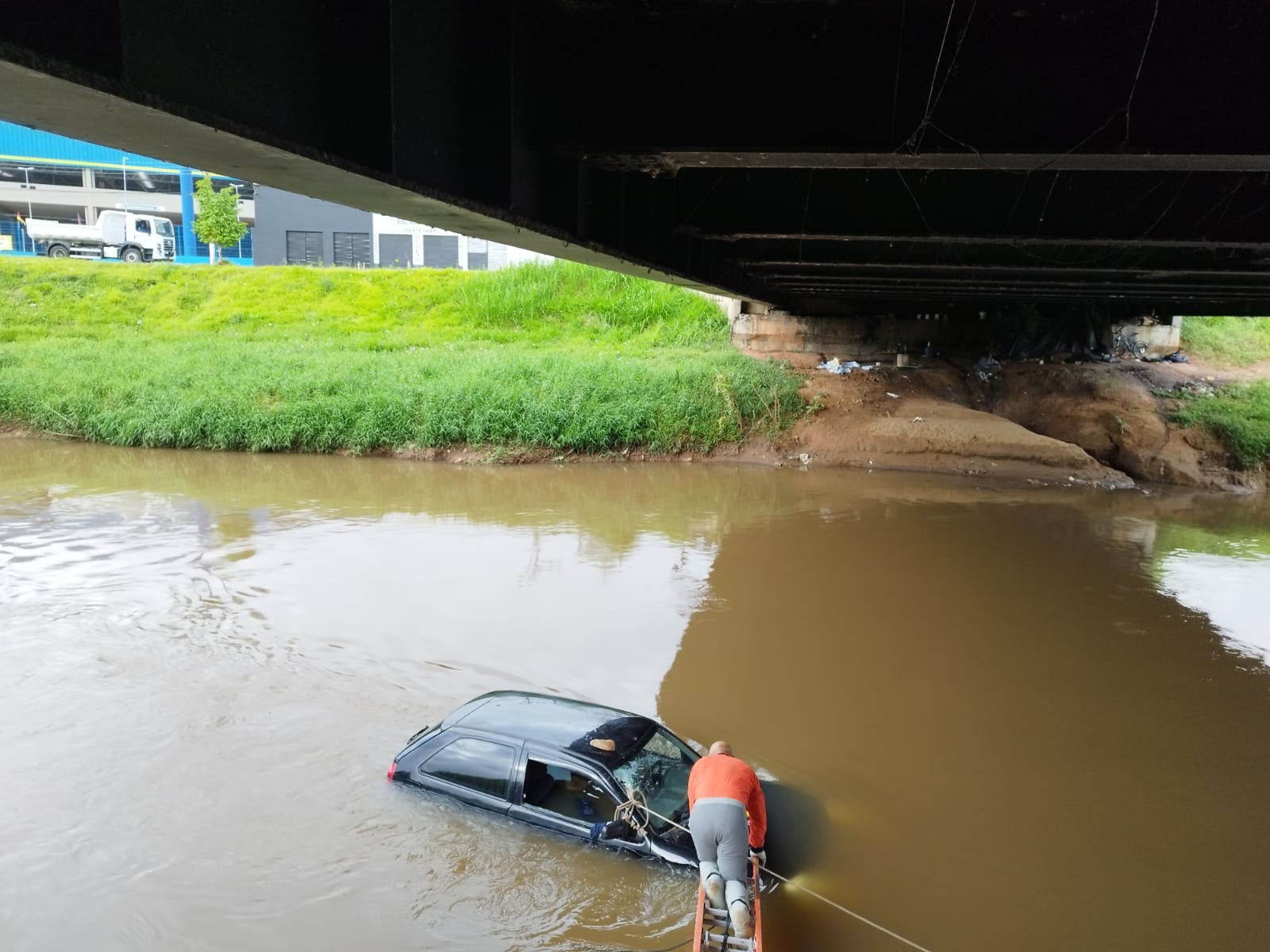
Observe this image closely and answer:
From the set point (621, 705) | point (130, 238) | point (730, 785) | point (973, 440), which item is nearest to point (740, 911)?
point (730, 785)

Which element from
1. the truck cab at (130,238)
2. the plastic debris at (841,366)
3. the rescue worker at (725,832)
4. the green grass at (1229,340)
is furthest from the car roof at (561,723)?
the truck cab at (130,238)

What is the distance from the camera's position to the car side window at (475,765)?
6812mm

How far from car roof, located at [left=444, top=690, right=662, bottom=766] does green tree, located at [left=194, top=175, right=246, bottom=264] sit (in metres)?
40.8

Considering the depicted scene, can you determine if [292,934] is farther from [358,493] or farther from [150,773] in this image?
[358,493]

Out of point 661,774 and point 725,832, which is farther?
point 661,774

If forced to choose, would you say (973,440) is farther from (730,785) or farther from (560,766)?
(730,785)

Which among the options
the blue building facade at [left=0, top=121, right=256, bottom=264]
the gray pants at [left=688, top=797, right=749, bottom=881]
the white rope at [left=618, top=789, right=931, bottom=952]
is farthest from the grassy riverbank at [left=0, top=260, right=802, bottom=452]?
the blue building facade at [left=0, top=121, right=256, bottom=264]

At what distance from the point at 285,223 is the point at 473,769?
1994 inches

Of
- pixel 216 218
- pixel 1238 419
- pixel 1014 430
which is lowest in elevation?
pixel 1014 430

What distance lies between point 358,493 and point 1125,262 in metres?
13.8

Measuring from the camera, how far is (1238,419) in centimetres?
2245

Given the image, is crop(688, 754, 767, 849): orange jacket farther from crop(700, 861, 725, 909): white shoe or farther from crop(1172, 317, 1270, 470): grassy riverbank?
crop(1172, 317, 1270, 470): grassy riverbank

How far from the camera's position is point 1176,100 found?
579 cm

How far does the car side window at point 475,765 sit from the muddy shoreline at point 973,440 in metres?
14.7
